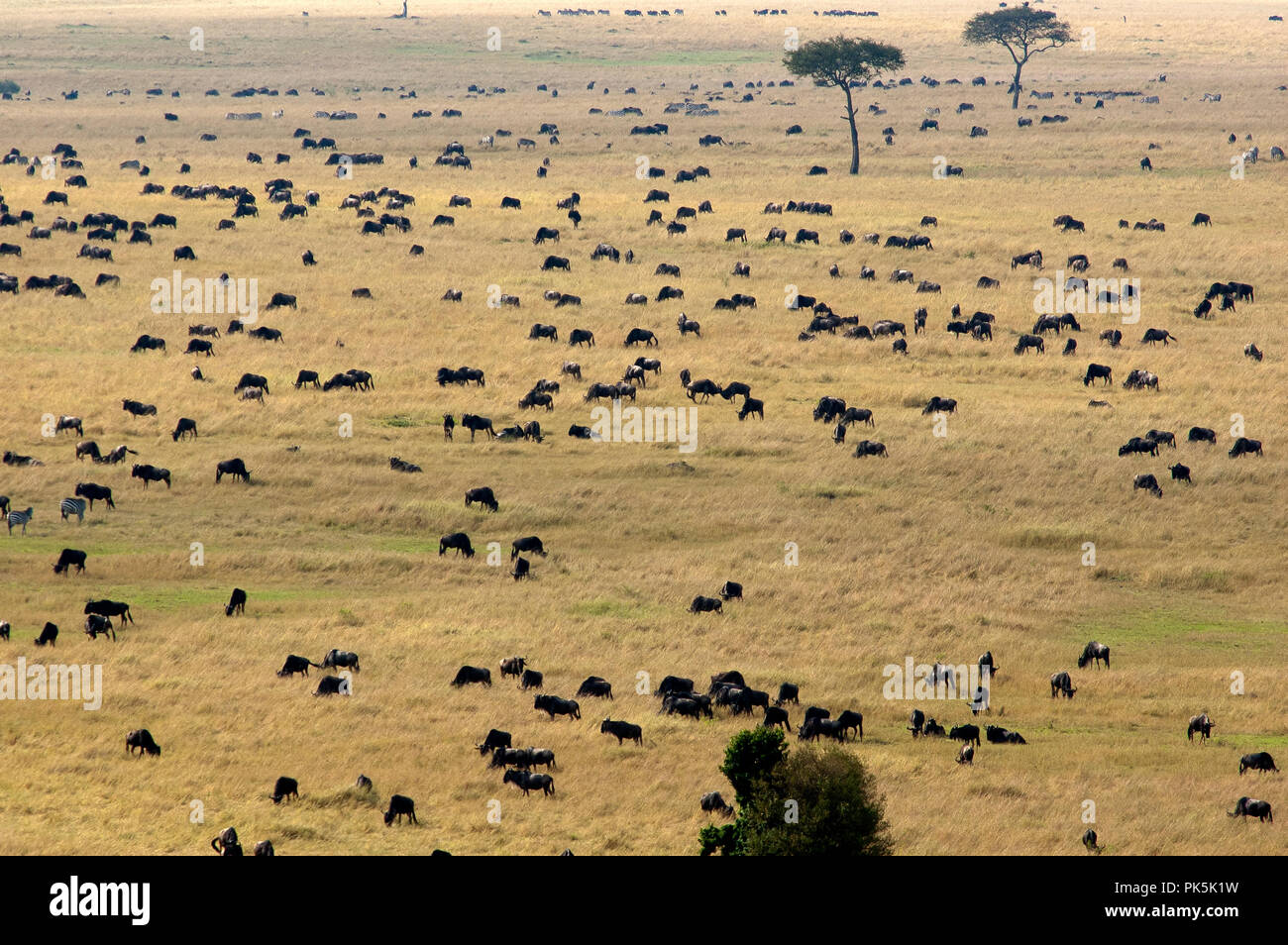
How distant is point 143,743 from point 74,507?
519 inches

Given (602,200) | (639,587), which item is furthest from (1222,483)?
(602,200)

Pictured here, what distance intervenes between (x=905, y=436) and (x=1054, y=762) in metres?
17.8

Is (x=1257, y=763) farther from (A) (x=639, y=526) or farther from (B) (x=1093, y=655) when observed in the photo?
(A) (x=639, y=526)

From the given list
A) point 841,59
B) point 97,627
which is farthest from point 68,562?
point 841,59

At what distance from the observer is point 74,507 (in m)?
34.5

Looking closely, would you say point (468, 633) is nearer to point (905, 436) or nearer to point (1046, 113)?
point (905, 436)

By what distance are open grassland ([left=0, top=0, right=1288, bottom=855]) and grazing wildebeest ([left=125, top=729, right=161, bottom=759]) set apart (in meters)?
0.29

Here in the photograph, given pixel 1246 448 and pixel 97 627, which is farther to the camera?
pixel 1246 448

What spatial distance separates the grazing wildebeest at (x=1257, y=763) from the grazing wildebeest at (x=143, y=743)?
1695 centimetres

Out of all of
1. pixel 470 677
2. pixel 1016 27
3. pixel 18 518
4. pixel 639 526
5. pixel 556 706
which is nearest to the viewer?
pixel 556 706

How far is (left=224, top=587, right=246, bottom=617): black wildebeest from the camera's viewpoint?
29.8 meters

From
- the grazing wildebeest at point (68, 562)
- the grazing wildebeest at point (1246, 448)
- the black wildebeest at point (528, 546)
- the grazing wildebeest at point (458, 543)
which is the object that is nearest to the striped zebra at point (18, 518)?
the grazing wildebeest at point (68, 562)

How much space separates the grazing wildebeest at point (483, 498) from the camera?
35.8 meters

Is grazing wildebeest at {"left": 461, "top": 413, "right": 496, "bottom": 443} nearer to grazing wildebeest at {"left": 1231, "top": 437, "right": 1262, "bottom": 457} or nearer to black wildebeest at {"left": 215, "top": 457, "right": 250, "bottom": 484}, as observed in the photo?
black wildebeest at {"left": 215, "top": 457, "right": 250, "bottom": 484}
